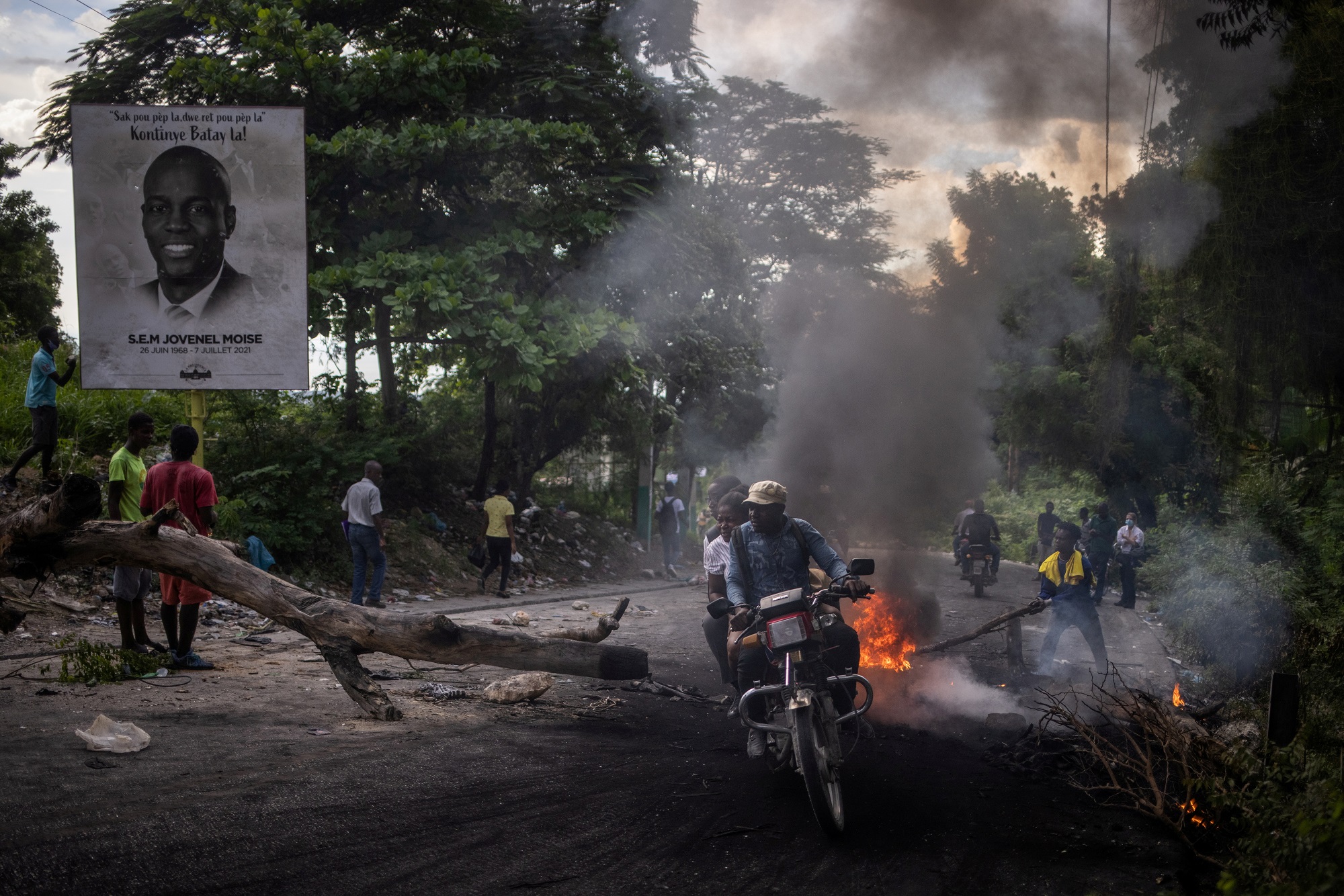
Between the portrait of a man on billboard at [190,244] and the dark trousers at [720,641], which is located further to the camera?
the portrait of a man on billboard at [190,244]

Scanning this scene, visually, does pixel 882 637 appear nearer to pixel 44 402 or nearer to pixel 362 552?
pixel 362 552

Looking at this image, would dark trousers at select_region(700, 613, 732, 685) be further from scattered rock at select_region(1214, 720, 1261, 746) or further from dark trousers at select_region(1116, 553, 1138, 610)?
dark trousers at select_region(1116, 553, 1138, 610)

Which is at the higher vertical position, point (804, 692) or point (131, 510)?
point (131, 510)

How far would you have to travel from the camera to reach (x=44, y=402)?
10031 mm

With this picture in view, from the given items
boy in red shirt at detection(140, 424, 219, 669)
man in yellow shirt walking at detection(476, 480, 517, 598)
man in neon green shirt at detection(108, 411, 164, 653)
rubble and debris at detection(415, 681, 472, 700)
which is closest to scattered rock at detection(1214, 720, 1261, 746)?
rubble and debris at detection(415, 681, 472, 700)

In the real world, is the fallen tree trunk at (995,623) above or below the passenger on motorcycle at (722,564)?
below

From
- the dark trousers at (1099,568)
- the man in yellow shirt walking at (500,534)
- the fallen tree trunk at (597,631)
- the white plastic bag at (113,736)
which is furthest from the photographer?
the dark trousers at (1099,568)

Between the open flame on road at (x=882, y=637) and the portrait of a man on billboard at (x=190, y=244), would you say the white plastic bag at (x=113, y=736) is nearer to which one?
the portrait of a man on billboard at (x=190, y=244)

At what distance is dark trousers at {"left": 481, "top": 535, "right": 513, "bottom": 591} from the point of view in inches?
557

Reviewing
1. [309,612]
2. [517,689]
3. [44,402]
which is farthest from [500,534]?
[309,612]

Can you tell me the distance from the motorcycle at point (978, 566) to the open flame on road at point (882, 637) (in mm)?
6783

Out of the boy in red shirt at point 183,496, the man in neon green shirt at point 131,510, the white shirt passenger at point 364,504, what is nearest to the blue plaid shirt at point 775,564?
the boy in red shirt at point 183,496

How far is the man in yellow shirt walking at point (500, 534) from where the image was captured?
13.9 m

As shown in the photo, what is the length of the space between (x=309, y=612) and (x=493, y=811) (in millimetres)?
2350
